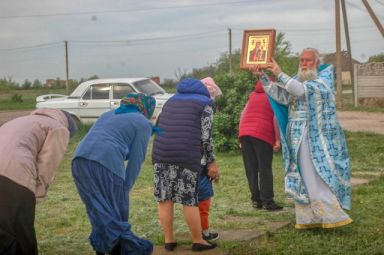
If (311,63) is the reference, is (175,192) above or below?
below

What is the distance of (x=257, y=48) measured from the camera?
6.59m

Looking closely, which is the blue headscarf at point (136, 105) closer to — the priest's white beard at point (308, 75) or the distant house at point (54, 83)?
the priest's white beard at point (308, 75)

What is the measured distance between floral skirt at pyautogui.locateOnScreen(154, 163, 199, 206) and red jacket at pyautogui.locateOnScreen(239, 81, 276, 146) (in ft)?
6.82

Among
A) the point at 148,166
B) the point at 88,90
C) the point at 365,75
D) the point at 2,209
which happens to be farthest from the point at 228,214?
the point at 365,75

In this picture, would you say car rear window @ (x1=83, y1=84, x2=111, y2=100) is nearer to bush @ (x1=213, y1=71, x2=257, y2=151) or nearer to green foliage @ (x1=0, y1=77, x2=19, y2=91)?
bush @ (x1=213, y1=71, x2=257, y2=151)

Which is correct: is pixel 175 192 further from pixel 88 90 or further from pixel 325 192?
pixel 88 90

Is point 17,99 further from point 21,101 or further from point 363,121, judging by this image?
point 363,121

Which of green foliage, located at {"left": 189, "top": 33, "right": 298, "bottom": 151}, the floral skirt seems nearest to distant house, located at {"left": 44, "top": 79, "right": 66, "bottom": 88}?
green foliage, located at {"left": 189, "top": 33, "right": 298, "bottom": 151}

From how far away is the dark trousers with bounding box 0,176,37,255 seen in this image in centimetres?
479

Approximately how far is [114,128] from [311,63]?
7.73 feet

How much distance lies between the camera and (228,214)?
7.82 m

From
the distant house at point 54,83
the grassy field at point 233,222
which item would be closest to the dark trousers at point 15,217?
the grassy field at point 233,222

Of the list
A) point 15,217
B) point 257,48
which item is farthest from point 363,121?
Answer: point 15,217

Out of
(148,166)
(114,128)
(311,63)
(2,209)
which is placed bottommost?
(148,166)
